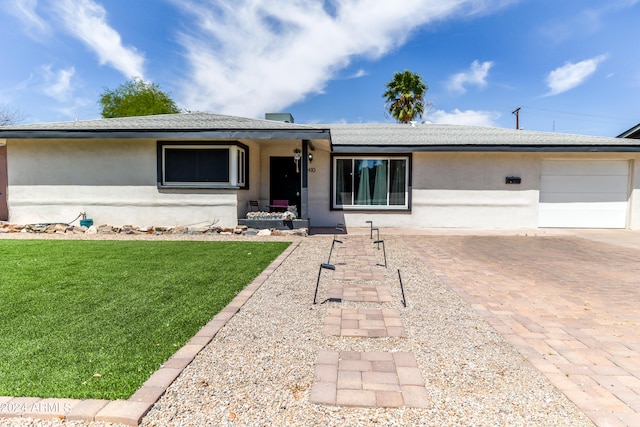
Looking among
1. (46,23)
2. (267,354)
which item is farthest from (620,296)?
(46,23)

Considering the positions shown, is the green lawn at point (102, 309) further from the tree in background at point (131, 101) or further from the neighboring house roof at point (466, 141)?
the tree in background at point (131, 101)

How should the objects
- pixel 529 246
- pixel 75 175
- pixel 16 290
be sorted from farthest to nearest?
pixel 75 175 < pixel 529 246 < pixel 16 290

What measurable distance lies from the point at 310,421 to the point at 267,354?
890 mm

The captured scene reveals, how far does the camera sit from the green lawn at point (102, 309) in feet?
7.52

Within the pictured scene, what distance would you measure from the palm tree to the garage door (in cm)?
1275

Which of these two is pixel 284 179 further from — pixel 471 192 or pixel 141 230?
pixel 471 192

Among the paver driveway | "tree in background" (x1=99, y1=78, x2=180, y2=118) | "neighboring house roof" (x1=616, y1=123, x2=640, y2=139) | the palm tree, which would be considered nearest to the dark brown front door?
the paver driveway

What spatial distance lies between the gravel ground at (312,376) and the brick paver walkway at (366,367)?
7cm

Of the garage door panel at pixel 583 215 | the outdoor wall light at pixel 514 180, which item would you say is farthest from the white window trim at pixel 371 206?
the garage door panel at pixel 583 215

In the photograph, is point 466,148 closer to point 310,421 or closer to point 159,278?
point 159,278

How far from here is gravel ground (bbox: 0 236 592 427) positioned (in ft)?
6.31

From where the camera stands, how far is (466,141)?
1134 centimetres

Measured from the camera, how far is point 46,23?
518 inches

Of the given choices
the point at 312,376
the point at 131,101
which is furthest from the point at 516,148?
the point at 131,101
